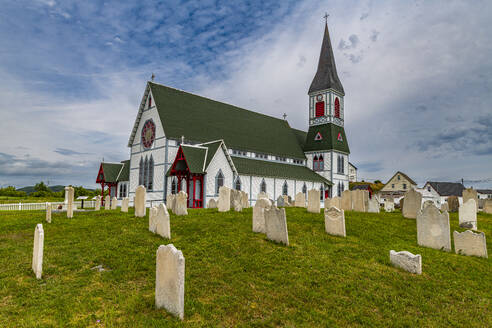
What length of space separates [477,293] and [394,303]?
2.55m

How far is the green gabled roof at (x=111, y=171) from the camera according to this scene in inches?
1331

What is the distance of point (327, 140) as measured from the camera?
4328cm

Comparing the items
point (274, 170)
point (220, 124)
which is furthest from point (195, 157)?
point (274, 170)

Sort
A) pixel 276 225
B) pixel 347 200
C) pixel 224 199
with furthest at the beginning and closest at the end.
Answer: pixel 347 200 < pixel 224 199 < pixel 276 225

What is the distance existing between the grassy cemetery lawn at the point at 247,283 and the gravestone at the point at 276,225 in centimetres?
31

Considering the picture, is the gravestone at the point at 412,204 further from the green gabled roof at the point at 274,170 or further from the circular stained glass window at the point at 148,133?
the circular stained glass window at the point at 148,133

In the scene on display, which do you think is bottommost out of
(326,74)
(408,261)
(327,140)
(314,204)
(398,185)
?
(408,261)

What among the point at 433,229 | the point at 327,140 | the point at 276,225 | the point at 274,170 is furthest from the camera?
the point at 327,140

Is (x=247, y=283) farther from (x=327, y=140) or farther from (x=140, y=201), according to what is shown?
(x=327, y=140)

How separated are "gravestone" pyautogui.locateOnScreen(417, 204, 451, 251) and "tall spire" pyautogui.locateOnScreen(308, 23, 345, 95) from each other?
3561cm

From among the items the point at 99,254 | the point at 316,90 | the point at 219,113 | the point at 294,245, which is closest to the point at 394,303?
the point at 294,245

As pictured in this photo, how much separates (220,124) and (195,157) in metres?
10.0

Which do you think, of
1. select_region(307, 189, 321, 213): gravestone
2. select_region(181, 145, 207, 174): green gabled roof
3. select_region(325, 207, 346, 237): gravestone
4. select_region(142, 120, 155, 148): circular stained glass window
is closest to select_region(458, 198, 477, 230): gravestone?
select_region(307, 189, 321, 213): gravestone

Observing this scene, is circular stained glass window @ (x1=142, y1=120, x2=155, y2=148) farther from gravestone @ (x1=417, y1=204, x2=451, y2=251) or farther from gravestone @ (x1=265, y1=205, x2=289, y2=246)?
gravestone @ (x1=417, y1=204, x2=451, y2=251)
